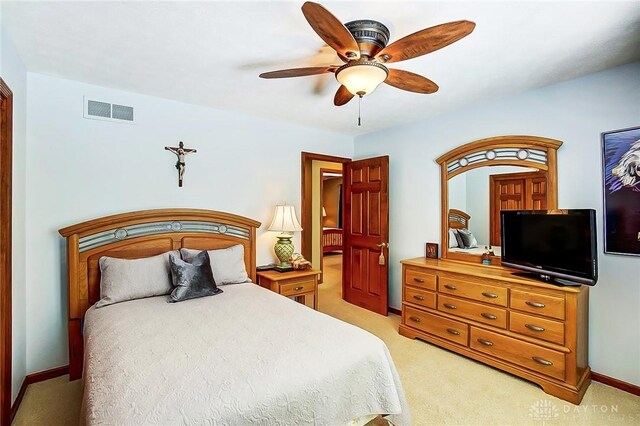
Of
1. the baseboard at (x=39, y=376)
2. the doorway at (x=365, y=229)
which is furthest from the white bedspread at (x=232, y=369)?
the doorway at (x=365, y=229)

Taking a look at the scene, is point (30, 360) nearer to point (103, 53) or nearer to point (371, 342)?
point (103, 53)

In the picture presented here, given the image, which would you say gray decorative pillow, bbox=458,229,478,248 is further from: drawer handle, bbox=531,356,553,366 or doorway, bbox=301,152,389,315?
drawer handle, bbox=531,356,553,366

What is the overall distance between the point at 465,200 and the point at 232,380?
3.02m

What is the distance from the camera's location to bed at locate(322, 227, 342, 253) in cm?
908

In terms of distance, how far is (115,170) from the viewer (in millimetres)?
2928

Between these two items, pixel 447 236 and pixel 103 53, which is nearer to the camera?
pixel 103 53

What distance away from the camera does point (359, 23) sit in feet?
5.82

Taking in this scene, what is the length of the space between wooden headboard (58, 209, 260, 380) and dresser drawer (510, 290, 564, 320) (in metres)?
2.48

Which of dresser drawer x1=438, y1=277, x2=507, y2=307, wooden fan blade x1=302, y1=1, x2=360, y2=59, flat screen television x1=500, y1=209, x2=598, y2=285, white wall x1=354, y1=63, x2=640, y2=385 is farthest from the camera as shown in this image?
dresser drawer x1=438, y1=277, x2=507, y2=307

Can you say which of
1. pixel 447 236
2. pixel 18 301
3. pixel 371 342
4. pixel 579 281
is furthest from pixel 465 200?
pixel 18 301

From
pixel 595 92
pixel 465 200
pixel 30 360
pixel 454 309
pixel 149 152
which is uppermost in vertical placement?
pixel 595 92

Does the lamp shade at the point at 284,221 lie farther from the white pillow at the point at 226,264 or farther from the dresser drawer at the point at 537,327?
the dresser drawer at the point at 537,327

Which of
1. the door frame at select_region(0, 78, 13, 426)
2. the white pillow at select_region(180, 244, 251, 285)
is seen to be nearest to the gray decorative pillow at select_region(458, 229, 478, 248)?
the white pillow at select_region(180, 244, 251, 285)

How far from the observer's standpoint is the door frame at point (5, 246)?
1.94m
